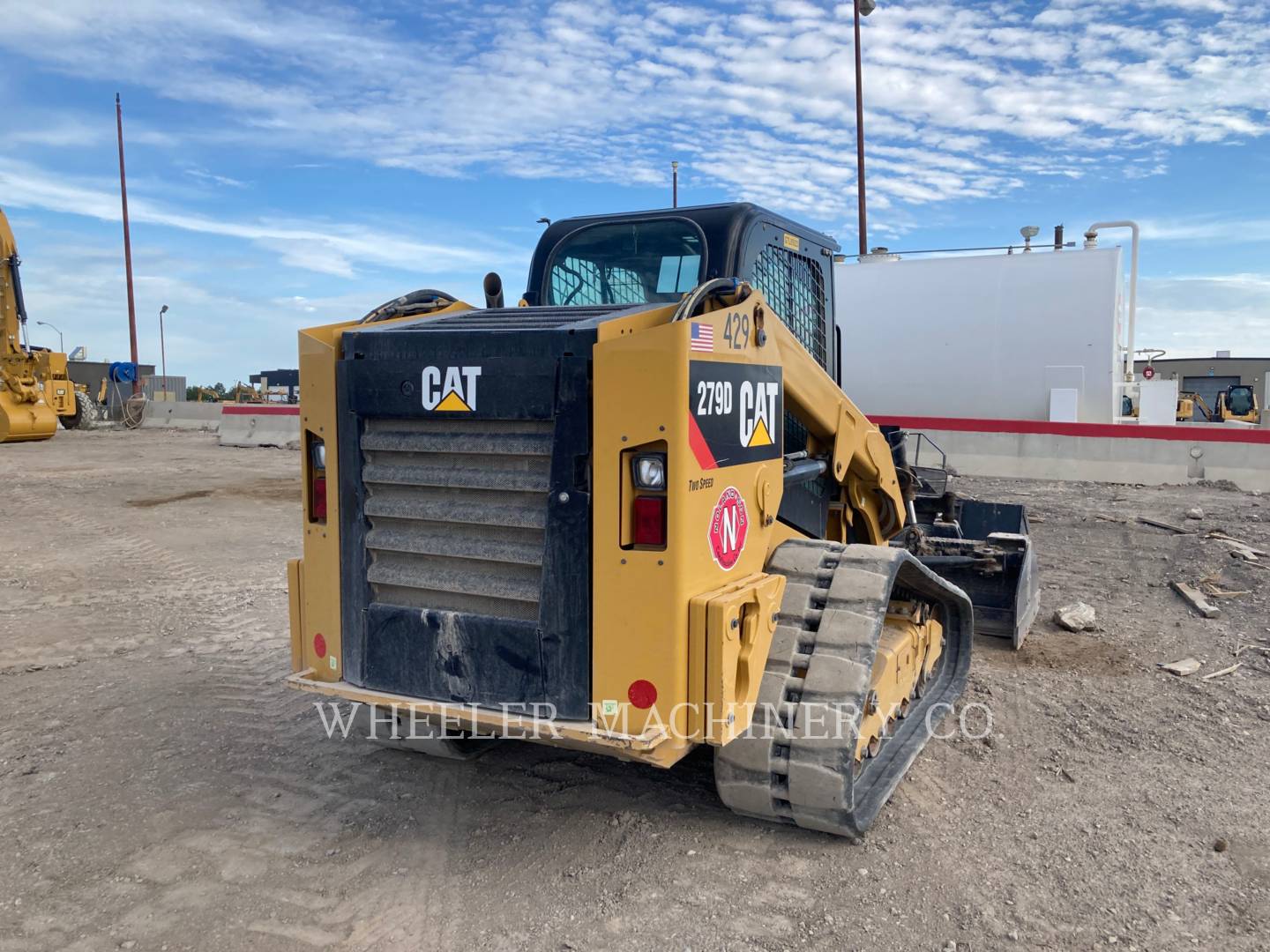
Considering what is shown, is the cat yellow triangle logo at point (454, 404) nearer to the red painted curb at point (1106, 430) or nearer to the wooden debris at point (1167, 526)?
the wooden debris at point (1167, 526)

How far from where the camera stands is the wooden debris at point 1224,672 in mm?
5777

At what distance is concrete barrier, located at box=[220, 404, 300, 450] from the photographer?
21641 mm

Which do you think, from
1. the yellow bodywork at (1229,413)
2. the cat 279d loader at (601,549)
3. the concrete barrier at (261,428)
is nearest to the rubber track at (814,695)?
the cat 279d loader at (601,549)

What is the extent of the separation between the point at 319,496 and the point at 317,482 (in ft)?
0.18

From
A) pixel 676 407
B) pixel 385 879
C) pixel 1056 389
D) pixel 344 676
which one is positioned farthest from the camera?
pixel 1056 389

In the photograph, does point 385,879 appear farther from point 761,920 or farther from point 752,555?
point 752,555

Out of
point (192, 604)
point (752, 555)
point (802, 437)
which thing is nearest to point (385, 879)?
point (752, 555)

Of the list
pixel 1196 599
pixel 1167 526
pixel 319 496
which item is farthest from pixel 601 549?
pixel 1167 526

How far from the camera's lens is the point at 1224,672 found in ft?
19.2

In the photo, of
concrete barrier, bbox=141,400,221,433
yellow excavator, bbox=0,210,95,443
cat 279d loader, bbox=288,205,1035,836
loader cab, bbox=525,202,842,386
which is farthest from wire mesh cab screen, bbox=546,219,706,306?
concrete barrier, bbox=141,400,221,433

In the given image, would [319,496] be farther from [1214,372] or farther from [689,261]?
[1214,372]

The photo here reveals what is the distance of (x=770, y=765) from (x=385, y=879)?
4.50ft

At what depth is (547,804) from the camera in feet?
13.0

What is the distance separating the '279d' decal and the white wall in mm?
17479
